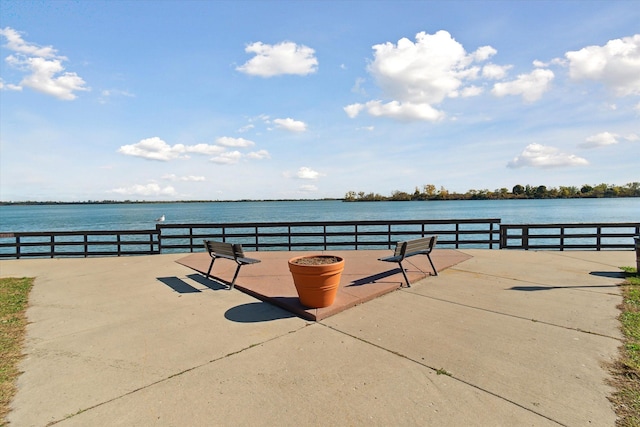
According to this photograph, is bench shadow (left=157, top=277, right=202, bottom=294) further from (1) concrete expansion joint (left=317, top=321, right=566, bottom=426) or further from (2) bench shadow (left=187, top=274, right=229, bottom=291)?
(1) concrete expansion joint (left=317, top=321, right=566, bottom=426)

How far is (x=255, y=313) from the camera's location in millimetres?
4668

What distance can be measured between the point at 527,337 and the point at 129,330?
469cm

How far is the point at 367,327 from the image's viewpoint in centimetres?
409

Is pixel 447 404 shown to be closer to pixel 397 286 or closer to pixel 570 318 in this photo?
pixel 570 318

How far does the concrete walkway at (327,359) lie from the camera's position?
2510 mm

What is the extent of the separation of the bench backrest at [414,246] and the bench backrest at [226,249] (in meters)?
2.75

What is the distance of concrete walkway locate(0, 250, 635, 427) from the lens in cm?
251

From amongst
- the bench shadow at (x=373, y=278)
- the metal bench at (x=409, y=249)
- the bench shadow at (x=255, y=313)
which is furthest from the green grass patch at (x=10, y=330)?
the metal bench at (x=409, y=249)

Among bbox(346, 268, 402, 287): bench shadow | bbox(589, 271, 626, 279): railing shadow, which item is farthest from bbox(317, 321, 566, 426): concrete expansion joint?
bbox(589, 271, 626, 279): railing shadow

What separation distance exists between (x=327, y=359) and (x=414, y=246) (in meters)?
3.41

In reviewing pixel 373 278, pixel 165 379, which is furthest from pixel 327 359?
pixel 373 278

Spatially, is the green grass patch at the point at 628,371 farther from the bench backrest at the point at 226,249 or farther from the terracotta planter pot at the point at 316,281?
the bench backrest at the point at 226,249

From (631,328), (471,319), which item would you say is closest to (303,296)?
(471,319)

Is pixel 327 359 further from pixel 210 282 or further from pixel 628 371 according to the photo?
pixel 210 282
